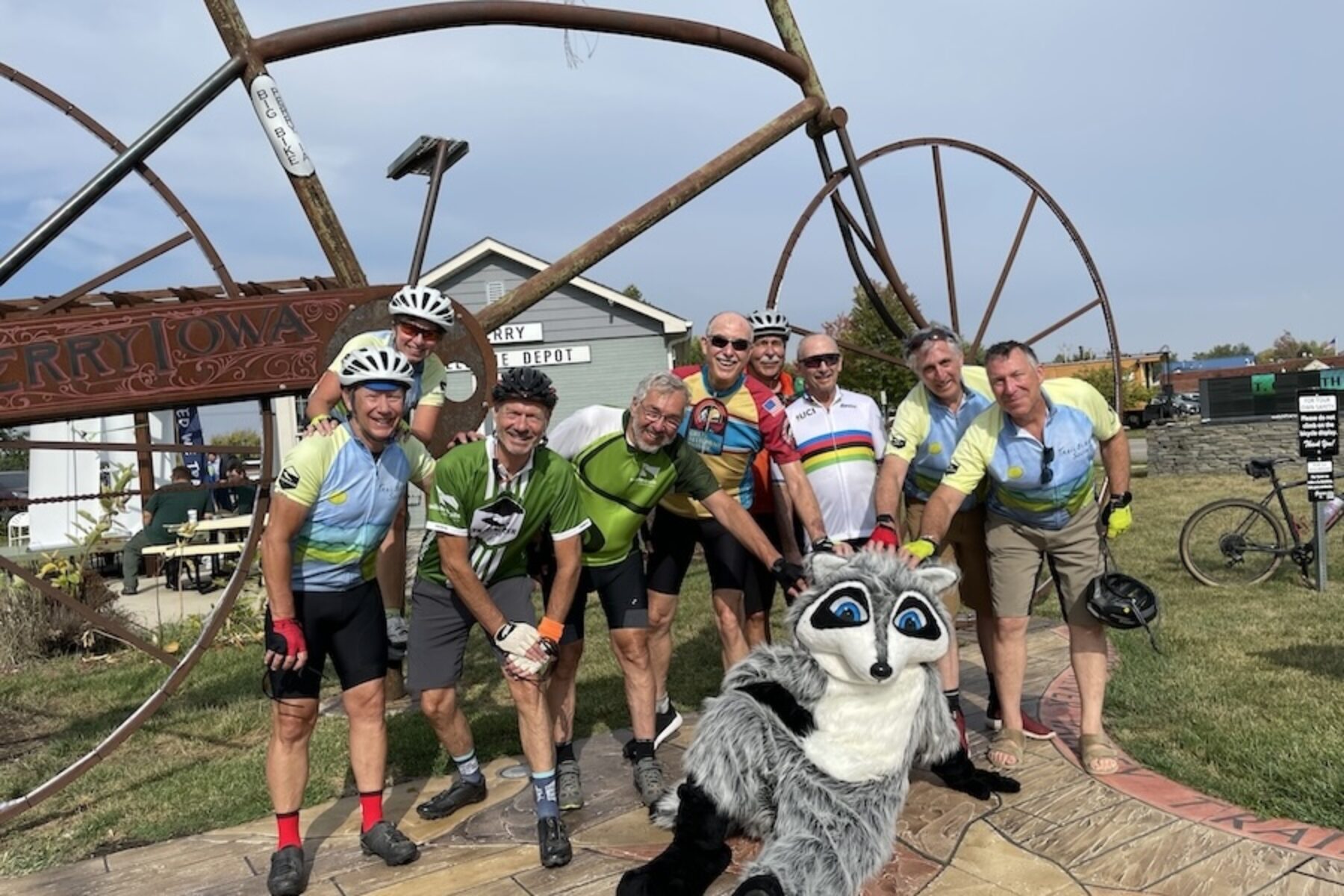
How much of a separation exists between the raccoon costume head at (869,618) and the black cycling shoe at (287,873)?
5.73 ft

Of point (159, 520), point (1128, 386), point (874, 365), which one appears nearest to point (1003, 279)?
point (159, 520)

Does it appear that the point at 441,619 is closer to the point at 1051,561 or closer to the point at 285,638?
the point at 285,638

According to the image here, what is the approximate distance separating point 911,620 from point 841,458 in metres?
1.30

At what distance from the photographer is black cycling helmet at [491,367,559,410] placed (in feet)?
9.83

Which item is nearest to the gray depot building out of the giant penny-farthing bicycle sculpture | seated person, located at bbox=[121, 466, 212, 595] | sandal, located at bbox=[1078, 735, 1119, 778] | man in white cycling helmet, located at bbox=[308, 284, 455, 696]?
seated person, located at bbox=[121, 466, 212, 595]

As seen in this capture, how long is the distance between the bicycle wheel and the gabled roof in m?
8.84

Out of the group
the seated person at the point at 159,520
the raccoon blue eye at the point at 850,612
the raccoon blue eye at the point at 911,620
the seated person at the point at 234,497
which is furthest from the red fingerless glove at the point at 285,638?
the seated person at the point at 234,497

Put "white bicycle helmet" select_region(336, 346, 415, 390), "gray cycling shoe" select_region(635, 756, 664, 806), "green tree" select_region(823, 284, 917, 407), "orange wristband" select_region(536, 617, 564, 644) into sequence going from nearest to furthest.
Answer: "white bicycle helmet" select_region(336, 346, 415, 390), "orange wristband" select_region(536, 617, 564, 644), "gray cycling shoe" select_region(635, 756, 664, 806), "green tree" select_region(823, 284, 917, 407)

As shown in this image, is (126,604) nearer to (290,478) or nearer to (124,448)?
(124,448)

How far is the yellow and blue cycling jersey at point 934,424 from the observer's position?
12.1ft

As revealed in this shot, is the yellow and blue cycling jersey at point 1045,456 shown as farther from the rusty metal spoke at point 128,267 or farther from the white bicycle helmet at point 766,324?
the rusty metal spoke at point 128,267

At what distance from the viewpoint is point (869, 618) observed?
2.64 metres

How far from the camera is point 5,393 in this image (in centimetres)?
347

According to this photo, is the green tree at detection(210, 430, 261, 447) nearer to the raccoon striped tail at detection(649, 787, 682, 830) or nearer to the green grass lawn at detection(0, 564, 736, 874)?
the green grass lawn at detection(0, 564, 736, 874)
